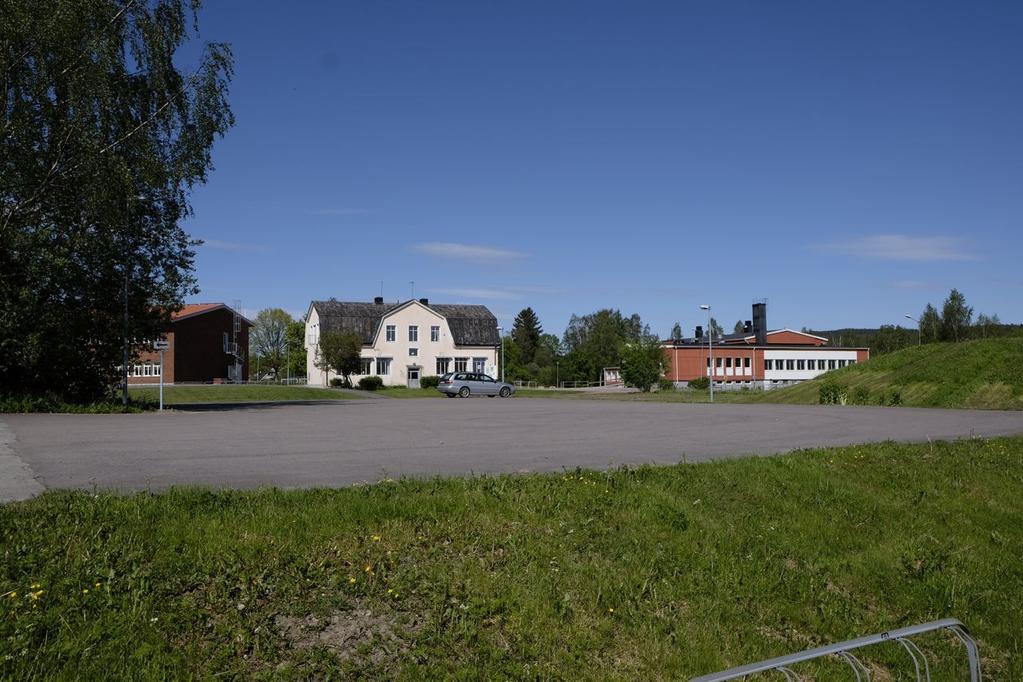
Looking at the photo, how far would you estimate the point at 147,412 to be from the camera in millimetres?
27547

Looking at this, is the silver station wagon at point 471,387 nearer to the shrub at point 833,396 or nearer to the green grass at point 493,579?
the shrub at point 833,396

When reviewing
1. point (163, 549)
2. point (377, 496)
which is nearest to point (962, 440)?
point (377, 496)

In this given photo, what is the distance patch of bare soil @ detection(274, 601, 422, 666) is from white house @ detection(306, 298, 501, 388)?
71.9 meters

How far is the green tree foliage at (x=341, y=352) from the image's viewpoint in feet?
235

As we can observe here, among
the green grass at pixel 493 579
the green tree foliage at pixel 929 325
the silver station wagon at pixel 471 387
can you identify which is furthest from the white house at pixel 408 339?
the green grass at pixel 493 579

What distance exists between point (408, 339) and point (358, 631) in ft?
246

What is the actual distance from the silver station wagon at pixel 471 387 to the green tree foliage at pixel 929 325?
4474cm

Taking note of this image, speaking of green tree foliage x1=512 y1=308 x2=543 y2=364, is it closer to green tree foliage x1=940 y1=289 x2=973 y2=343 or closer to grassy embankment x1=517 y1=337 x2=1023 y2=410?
green tree foliage x1=940 y1=289 x2=973 y2=343

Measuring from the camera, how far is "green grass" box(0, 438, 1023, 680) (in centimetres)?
530

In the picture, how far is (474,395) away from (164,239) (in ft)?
89.8

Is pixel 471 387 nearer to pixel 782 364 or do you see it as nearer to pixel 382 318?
pixel 382 318

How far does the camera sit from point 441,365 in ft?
267

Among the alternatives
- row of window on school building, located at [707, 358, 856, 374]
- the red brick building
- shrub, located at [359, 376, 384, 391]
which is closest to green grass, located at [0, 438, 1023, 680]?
shrub, located at [359, 376, 384, 391]

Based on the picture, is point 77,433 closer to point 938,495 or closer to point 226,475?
point 226,475
